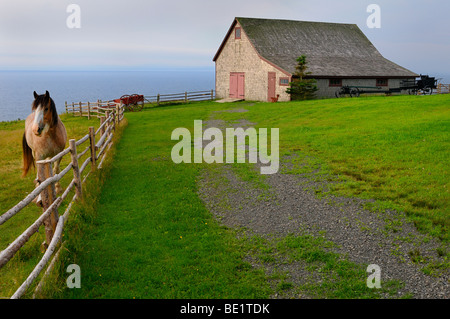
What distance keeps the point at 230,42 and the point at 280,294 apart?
128 ft

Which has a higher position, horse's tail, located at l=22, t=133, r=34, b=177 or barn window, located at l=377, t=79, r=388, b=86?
barn window, located at l=377, t=79, r=388, b=86

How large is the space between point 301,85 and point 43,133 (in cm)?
2875

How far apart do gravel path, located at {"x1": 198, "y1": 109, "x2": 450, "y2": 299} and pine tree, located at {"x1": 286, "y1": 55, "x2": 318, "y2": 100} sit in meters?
24.2

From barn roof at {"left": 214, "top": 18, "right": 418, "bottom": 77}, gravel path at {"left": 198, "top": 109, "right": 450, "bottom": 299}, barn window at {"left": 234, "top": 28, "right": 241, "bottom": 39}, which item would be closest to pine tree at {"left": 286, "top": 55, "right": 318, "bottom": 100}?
barn roof at {"left": 214, "top": 18, "right": 418, "bottom": 77}

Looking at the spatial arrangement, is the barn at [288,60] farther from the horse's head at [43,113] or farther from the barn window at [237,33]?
the horse's head at [43,113]

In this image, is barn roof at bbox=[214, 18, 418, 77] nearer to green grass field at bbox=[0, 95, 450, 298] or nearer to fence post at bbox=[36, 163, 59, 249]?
green grass field at bbox=[0, 95, 450, 298]

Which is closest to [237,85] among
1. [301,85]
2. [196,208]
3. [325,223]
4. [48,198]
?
[301,85]

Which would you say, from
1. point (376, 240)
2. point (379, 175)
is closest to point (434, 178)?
point (379, 175)

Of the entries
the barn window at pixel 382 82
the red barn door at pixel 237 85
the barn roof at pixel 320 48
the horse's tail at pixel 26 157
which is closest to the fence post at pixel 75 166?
the horse's tail at pixel 26 157

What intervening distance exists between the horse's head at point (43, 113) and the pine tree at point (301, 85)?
2803 centimetres

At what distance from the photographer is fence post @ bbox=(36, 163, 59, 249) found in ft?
22.7

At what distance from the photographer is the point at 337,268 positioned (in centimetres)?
659

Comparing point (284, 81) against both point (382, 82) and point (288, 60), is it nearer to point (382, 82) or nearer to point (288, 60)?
point (288, 60)

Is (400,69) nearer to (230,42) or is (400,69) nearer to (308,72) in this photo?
→ (308,72)
